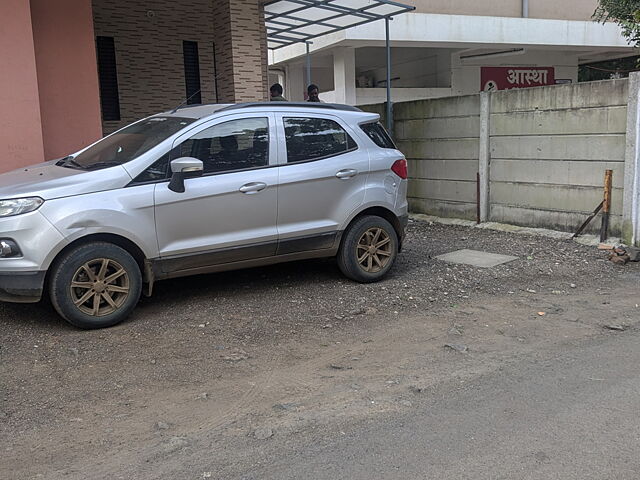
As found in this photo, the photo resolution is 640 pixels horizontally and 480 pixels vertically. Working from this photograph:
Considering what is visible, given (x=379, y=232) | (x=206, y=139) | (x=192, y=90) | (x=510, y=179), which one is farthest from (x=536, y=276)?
(x=192, y=90)

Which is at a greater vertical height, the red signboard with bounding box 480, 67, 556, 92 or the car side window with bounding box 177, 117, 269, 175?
the red signboard with bounding box 480, 67, 556, 92

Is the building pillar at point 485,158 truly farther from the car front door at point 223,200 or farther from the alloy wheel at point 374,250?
the car front door at point 223,200

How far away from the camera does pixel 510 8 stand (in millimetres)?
17938

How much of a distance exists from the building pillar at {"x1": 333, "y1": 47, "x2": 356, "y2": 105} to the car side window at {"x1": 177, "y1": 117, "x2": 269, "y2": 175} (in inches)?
469

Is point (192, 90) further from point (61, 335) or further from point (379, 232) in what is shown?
point (61, 335)

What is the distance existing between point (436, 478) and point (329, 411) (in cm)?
95

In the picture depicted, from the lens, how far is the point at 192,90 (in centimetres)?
1338

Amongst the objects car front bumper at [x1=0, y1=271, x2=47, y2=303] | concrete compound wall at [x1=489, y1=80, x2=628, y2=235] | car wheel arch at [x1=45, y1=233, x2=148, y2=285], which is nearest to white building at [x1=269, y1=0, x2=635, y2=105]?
concrete compound wall at [x1=489, y1=80, x2=628, y2=235]

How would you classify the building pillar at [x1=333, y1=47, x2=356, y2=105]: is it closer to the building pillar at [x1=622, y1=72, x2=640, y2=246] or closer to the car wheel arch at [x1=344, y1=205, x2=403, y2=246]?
the building pillar at [x1=622, y1=72, x2=640, y2=246]

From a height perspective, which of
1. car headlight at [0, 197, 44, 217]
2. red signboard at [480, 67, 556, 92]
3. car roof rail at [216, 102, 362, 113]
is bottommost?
car headlight at [0, 197, 44, 217]

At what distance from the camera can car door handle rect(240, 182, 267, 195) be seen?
5.90 meters

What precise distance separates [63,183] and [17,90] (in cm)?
306

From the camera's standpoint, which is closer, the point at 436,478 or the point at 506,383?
the point at 436,478

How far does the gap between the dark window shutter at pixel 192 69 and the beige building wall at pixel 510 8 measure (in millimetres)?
5934
